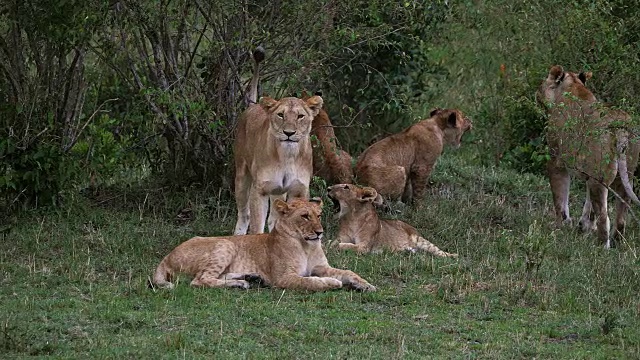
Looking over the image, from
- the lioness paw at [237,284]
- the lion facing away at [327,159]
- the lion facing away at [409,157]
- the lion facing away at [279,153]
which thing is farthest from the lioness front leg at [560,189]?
the lioness paw at [237,284]

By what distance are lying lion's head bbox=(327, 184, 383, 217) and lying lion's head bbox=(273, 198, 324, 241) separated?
1725 mm

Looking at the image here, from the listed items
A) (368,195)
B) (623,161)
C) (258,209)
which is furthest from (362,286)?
(623,161)

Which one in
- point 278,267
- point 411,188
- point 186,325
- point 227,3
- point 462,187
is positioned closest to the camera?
point 186,325

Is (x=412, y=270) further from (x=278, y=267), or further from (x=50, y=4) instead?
(x=50, y=4)

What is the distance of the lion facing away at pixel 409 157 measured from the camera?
12.0 metres

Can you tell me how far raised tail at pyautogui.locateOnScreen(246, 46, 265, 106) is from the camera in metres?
10.9

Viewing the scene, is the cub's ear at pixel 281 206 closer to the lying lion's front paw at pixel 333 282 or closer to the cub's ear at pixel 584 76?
the lying lion's front paw at pixel 333 282

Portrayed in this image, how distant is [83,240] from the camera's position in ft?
34.4

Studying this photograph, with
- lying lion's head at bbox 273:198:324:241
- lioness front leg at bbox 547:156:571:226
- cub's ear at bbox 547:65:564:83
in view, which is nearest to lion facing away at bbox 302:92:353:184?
lioness front leg at bbox 547:156:571:226

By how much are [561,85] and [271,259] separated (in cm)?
411

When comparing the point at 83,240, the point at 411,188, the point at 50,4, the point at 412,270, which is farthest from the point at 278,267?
the point at 411,188

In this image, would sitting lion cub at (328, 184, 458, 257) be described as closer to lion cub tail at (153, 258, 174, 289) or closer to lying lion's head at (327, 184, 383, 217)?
lying lion's head at (327, 184, 383, 217)

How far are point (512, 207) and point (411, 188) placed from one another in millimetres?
1093

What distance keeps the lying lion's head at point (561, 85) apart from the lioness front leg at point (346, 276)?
353 centimetres
